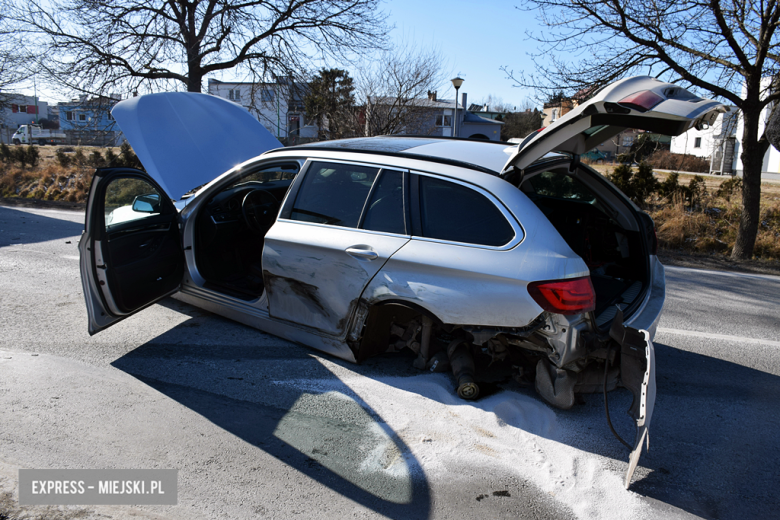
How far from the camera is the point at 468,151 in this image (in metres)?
3.80

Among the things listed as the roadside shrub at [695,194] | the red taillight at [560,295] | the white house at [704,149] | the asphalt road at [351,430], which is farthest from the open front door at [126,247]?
the white house at [704,149]

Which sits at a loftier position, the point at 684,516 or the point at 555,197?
the point at 555,197

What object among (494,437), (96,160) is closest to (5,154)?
(96,160)

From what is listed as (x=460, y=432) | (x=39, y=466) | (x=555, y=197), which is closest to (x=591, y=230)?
(x=555, y=197)

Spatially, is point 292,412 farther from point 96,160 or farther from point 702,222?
point 96,160

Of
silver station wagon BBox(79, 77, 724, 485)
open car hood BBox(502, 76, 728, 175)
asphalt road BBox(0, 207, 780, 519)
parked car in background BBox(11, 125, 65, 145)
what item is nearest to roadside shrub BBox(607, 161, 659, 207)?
asphalt road BBox(0, 207, 780, 519)

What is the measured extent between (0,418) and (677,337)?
5.33m

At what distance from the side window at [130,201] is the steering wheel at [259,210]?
767 millimetres

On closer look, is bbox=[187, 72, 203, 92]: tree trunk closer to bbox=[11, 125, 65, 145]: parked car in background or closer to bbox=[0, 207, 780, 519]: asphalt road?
bbox=[0, 207, 780, 519]: asphalt road

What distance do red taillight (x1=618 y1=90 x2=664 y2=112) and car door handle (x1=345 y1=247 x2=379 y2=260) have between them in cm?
174

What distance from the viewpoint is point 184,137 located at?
5223 mm

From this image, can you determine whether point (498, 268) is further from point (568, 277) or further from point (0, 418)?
point (0, 418)

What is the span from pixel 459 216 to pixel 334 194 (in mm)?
1066

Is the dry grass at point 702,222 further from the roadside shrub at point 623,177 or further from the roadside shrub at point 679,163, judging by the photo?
the roadside shrub at point 679,163
